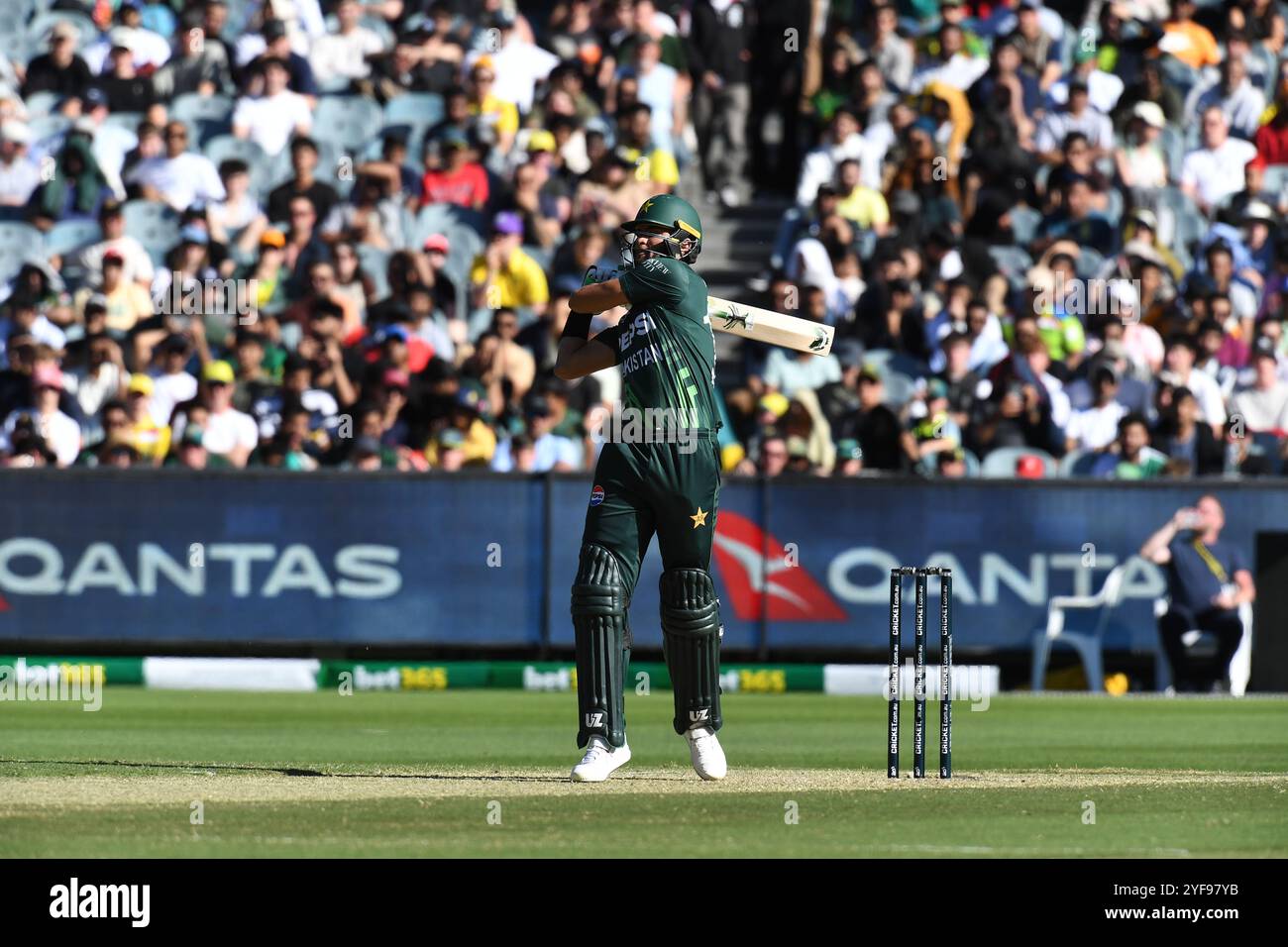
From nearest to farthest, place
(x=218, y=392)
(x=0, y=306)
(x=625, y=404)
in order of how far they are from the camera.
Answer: (x=625, y=404)
(x=218, y=392)
(x=0, y=306)

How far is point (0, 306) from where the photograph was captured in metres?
22.9

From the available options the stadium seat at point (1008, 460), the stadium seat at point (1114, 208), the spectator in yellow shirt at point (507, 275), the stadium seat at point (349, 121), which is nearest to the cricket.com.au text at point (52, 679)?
the spectator in yellow shirt at point (507, 275)

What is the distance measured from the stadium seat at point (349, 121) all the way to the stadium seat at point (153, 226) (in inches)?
75.6

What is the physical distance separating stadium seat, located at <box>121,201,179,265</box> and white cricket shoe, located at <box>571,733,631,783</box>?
14013 millimetres

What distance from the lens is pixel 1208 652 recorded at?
20.0m

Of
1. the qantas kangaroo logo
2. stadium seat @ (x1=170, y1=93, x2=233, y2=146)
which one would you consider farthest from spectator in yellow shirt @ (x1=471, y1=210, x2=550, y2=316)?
stadium seat @ (x1=170, y1=93, x2=233, y2=146)

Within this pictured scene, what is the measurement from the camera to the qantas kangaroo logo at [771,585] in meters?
20.3

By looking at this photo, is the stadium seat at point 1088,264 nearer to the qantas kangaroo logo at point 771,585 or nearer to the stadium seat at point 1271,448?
the stadium seat at point 1271,448

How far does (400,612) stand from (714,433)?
10135mm

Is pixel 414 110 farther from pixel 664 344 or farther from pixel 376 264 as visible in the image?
pixel 664 344

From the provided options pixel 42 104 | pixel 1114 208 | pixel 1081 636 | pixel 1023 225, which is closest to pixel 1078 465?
pixel 1081 636
